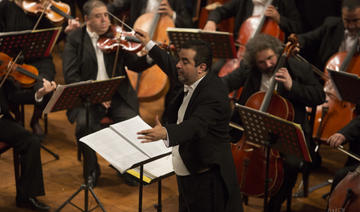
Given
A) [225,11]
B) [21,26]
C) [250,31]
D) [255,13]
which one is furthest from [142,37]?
[225,11]

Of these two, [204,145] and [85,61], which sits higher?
[85,61]

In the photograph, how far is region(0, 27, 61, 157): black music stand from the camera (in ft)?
11.5

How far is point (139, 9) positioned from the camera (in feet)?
16.7

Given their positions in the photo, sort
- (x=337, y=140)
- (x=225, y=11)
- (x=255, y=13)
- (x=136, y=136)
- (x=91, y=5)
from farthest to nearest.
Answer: (x=225, y=11), (x=255, y=13), (x=91, y=5), (x=337, y=140), (x=136, y=136)

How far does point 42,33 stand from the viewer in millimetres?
3654

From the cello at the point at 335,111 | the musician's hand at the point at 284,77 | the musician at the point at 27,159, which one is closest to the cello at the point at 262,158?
the musician's hand at the point at 284,77

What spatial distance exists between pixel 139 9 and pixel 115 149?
2661mm

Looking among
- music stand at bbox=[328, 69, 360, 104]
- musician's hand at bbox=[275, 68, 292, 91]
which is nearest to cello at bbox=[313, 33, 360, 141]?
music stand at bbox=[328, 69, 360, 104]

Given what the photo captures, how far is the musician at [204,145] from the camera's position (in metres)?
2.62

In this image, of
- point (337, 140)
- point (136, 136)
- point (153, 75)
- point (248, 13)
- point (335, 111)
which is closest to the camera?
point (136, 136)

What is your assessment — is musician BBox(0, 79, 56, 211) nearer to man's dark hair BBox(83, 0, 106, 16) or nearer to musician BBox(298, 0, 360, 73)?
man's dark hair BBox(83, 0, 106, 16)

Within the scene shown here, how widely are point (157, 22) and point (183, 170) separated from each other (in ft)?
7.68

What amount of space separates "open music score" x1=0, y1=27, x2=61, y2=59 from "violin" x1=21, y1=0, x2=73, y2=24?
1.68 feet

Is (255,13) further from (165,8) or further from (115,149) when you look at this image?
(115,149)
